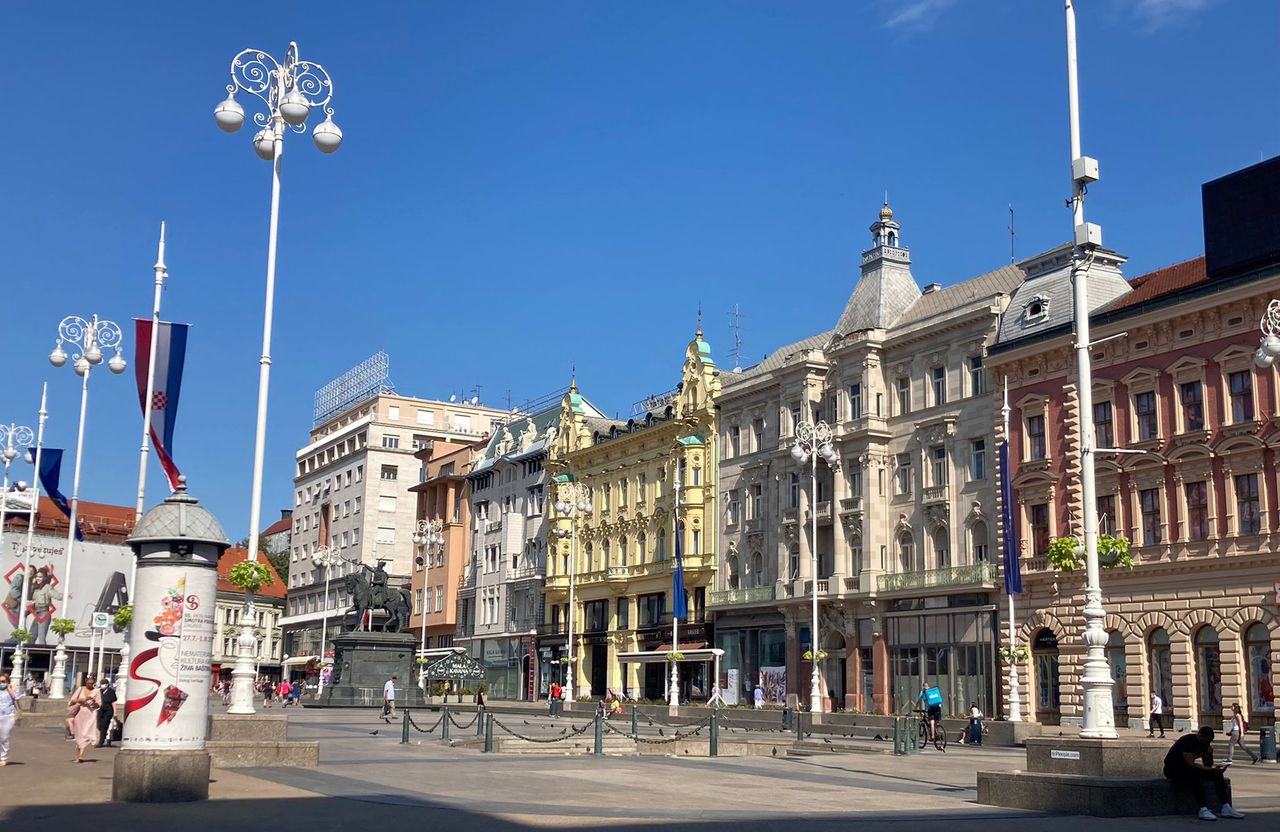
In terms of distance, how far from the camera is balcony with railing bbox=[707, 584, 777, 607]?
63906 mm

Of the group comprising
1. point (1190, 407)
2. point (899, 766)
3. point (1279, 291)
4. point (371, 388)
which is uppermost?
point (371, 388)

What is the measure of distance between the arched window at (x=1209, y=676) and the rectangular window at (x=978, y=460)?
453 inches

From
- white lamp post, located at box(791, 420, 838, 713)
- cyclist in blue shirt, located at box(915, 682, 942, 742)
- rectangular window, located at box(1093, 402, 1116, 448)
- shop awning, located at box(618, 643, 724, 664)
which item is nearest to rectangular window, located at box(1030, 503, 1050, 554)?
rectangular window, located at box(1093, 402, 1116, 448)

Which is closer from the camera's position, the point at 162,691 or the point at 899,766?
the point at 162,691

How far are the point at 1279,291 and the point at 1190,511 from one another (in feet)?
25.7

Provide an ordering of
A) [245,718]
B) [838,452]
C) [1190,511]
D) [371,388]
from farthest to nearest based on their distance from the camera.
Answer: [371,388], [838,452], [1190,511], [245,718]

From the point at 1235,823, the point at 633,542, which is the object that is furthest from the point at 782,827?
the point at 633,542

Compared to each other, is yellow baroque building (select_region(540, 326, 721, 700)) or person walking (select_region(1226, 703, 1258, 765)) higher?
yellow baroque building (select_region(540, 326, 721, 700))

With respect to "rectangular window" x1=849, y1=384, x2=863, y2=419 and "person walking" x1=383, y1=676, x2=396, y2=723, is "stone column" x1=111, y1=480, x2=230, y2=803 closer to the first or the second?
"person walking" x1=383, y1=676, x2=396, y2=723

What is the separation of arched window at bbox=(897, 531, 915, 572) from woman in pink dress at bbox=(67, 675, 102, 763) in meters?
38.3

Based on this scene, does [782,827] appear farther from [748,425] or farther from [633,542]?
[633,542]

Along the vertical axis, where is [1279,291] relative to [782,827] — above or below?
above

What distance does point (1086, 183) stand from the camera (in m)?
20.9

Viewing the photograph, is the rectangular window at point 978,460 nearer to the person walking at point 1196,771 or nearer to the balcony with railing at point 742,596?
the balcony with railing at point 742,596
